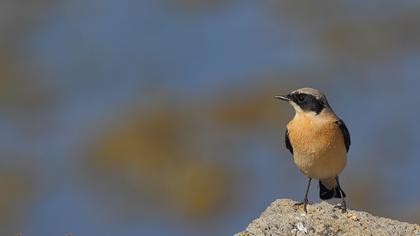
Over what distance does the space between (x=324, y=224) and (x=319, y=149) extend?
4.63 feet

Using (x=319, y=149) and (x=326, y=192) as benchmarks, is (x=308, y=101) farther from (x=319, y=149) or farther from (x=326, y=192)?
(x=326, y=192)

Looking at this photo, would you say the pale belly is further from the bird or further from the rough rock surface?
the rough rock surface

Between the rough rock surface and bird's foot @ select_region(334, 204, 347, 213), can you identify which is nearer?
the rough rock surface

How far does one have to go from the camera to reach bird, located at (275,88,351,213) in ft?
39.7

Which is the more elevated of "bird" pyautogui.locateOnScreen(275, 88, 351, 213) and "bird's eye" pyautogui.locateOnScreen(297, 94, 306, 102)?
"bird's eye" pyautogui.locateOnScreen(297, 94, 306, 102)

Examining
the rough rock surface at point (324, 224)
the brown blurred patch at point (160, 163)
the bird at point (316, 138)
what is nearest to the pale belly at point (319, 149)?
the bird at point (316, 138)

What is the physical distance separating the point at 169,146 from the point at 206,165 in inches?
109

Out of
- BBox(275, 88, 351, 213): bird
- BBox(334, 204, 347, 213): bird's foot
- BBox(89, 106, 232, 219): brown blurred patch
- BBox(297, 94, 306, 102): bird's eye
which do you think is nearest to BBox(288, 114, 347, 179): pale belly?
BBox(275, 88, 351, 213): bird

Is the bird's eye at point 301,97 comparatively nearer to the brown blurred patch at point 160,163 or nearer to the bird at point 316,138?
the bird at point 316,138

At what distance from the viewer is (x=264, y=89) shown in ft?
150

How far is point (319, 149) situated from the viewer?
39.6 feet

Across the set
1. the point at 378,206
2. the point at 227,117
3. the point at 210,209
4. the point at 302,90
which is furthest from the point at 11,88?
the point at 302,90

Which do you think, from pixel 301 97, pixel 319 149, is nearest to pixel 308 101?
pixel 301 97

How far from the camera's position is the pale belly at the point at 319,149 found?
12.1 meters
